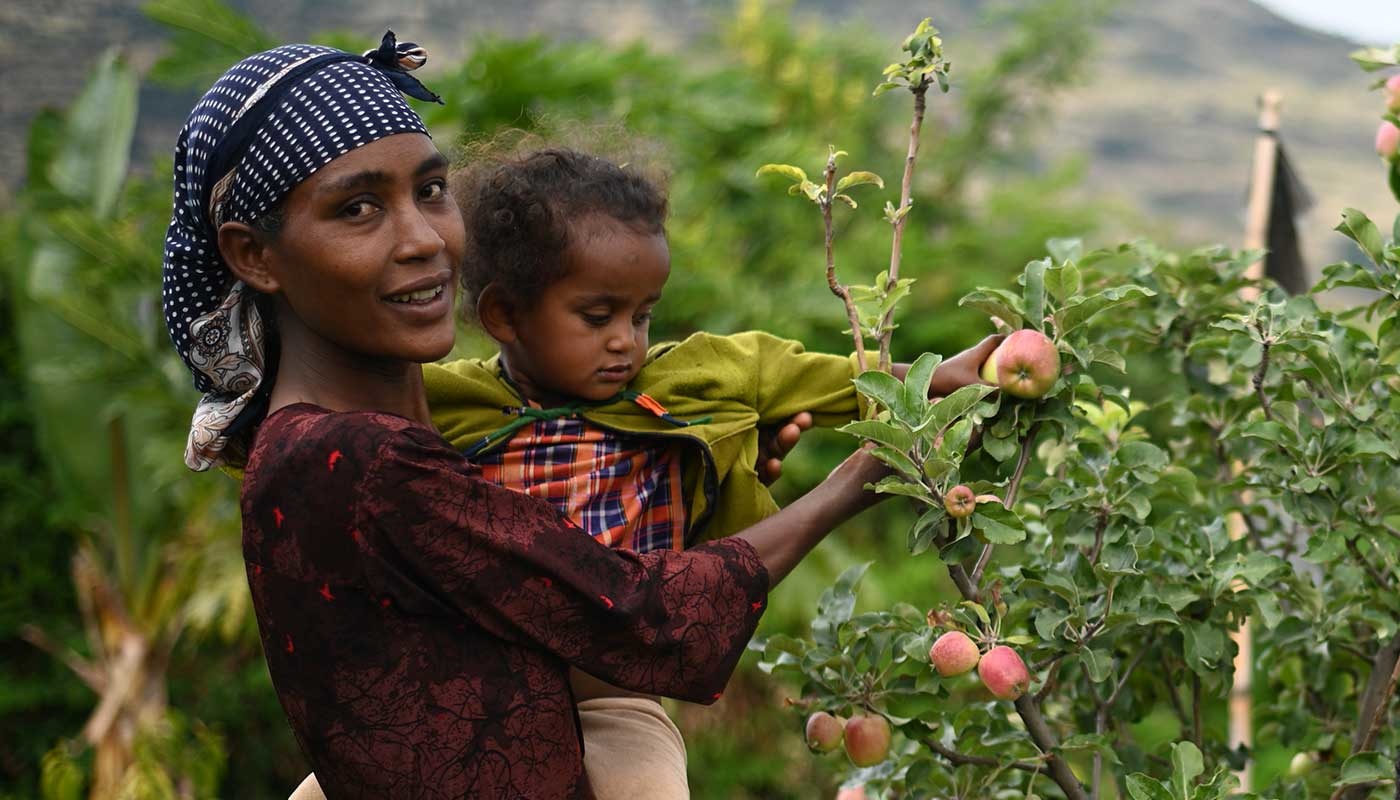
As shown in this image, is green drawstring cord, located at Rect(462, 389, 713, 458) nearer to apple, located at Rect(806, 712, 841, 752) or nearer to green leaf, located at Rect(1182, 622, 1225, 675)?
apple, located at Rect(806, 712, 841, 752)

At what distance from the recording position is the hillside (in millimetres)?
9844

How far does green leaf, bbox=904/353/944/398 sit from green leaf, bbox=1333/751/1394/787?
77 centimetres

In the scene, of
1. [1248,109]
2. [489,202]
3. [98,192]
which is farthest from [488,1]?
[489,202]

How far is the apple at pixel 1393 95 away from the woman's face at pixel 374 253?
58.7 inches

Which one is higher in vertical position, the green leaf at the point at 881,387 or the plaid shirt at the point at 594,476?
the green leaf at the point at 881,387

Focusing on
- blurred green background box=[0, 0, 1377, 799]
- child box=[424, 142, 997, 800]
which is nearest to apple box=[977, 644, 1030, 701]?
child box=[424, 142, 997, 800]

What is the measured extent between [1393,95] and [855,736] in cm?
131

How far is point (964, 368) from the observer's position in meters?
1.84

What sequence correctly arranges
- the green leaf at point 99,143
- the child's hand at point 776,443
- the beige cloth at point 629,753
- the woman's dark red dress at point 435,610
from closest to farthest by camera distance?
1. the woman's dark red dress at point 435,610
2. the beige cloth at point 629,753
3. the child's hand at point 776,443
4. the green leaf at point 99,143

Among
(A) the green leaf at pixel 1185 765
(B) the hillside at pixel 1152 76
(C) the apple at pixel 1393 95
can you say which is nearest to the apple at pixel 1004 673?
(A) the green leaf at pixel 1185 765

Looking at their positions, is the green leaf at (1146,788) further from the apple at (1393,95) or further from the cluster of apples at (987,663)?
the apple at (1393,95)

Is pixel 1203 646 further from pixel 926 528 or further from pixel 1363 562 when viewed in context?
pixel 926 528

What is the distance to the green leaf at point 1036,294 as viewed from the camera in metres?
1.77

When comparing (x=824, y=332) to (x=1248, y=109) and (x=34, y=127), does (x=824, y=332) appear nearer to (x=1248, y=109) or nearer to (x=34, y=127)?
(x=34, y=127)
